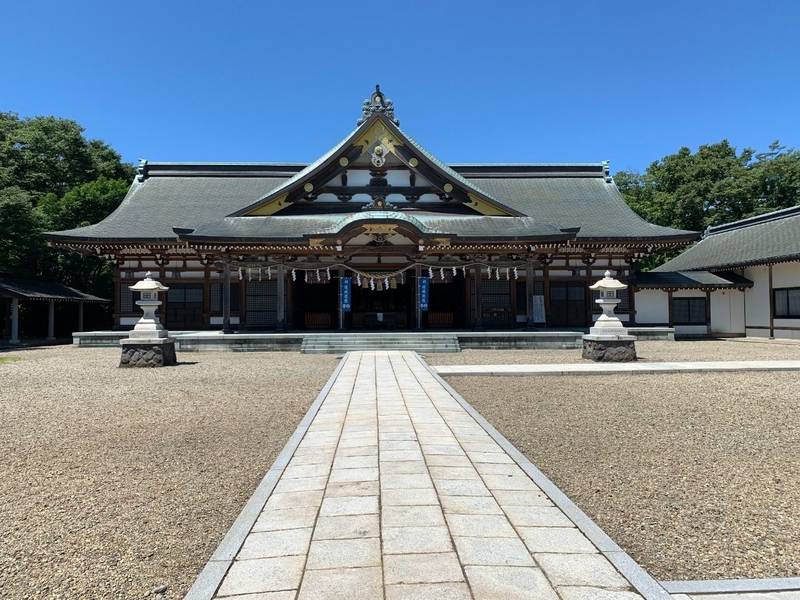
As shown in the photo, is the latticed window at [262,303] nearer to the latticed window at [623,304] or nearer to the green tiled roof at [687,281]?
the latticed window at [623,304]

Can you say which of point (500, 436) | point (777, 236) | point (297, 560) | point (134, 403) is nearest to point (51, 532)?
point (297, 560)

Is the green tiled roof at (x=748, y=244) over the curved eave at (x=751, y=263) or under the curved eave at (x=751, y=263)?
over

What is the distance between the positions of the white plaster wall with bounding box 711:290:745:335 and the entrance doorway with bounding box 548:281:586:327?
701 cm

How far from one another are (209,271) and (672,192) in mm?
33304

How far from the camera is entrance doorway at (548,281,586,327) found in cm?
2064

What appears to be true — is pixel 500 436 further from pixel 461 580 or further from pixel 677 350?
pixel 677 350

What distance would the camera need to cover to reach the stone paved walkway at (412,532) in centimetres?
241

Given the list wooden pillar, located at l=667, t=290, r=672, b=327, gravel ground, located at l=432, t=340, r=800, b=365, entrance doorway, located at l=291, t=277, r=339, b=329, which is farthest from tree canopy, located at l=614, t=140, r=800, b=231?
entrance doorway, located at l=291, t=277, r=339, b=329

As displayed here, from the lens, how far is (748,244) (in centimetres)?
2275

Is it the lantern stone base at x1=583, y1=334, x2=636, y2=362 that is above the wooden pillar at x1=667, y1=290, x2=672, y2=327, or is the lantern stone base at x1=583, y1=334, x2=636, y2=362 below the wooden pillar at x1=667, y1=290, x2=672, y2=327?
below

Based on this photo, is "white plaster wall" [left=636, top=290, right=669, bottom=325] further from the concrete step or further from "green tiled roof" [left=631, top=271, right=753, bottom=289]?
the concrete step

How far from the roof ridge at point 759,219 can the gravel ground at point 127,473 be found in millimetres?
24415

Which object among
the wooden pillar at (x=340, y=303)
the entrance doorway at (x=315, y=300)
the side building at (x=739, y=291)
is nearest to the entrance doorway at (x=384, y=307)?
the entrance doorway at (x=315, y=300)

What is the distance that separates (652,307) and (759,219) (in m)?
8.57
